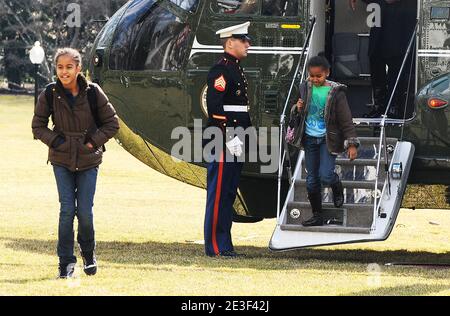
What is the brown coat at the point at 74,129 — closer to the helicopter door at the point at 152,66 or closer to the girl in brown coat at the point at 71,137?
the girl in brown coat at the point at 71,137

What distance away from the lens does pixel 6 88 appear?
69.0 metres

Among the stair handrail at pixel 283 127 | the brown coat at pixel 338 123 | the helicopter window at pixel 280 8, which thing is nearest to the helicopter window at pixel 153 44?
the helicopter window at pixel 280 8

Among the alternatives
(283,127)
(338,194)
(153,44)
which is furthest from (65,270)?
(153,44)

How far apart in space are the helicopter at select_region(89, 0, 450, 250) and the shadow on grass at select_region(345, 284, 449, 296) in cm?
129

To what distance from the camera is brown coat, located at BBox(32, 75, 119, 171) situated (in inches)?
355

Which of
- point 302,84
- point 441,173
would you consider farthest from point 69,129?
point 441,173

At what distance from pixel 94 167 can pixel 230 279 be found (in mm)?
1307

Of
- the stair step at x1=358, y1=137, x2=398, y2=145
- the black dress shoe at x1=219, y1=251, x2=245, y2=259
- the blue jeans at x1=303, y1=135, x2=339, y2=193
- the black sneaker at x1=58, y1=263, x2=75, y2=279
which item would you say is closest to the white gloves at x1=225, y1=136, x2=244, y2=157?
the blue jeans at x1=303, y1=135, x2=339, y2=193

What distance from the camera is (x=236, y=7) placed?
38.1 feet

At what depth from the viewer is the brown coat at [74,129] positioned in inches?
355

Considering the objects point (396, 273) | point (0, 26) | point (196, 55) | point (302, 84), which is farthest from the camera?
point (0, 26)

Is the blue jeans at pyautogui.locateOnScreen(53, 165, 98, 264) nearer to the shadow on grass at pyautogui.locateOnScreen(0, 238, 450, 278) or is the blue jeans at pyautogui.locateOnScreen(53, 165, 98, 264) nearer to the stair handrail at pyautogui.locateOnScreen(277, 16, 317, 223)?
the shadow on grass at pyautogui.locateOnScreen(0, 238, 450, 278)
